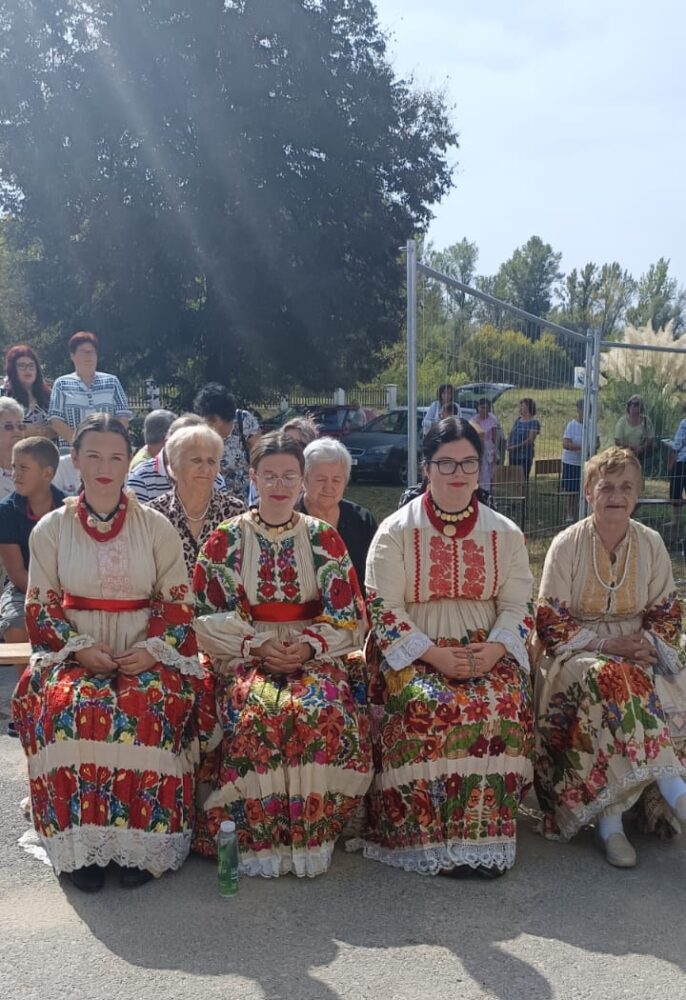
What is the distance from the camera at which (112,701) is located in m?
3.72

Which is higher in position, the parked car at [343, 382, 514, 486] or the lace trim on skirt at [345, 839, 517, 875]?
the parked car at [343, 382, 514, 486]

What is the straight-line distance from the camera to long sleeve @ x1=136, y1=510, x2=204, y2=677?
3.94m

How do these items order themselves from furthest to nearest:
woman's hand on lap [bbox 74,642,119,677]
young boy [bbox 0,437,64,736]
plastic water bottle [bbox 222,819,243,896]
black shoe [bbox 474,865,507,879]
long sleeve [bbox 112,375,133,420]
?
long sleeve [bbox 112,375,133,420]
young boy [bbox 0,437,64,736]
woman's hand on lap [bbox 74,642,119,677]
black shoe [bbox 474,865,507,879]
plastic water bottle [bbox 222,819,243,896]

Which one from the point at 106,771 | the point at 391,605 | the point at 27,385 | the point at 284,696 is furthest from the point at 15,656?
the point at 27,385

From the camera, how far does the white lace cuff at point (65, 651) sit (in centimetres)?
385

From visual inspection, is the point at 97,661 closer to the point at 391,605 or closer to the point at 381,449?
the point at 391,605

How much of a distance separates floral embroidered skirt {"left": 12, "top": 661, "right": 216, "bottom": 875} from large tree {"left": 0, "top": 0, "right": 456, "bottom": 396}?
573 inches

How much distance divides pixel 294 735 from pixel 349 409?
1614 centimetres

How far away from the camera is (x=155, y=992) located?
2.98 m

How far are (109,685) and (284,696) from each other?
2.27 ft

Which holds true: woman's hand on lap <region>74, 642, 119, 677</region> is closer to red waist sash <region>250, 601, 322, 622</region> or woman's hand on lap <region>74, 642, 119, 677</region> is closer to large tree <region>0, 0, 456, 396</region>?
red waist sash <region>250, 601, 322, 622</region>

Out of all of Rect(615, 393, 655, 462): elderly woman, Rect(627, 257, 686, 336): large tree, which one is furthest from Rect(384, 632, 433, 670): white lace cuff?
Rect(627, 257, 686, 336): large tree

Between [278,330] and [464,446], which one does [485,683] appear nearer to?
[464,446]

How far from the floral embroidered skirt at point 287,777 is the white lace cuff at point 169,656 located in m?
0.24
